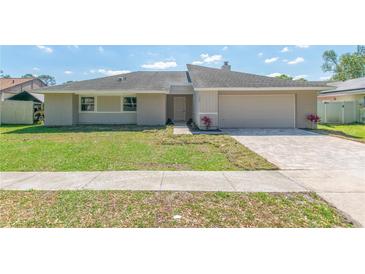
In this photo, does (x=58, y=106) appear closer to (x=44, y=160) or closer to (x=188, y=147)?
(x=44, y=160)

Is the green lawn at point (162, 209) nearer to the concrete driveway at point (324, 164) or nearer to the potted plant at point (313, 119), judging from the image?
the concrete driveway at point (324, 164)

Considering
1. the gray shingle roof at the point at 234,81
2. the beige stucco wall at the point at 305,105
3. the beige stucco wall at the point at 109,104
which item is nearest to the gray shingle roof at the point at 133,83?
the beige stucco wall at the point at 109,104

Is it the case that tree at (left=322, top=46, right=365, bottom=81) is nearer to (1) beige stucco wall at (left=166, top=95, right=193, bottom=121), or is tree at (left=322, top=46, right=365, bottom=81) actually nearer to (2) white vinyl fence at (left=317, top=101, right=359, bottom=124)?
(2) white vinyl fence at (left=317, top=101, right=359, bottom=124)

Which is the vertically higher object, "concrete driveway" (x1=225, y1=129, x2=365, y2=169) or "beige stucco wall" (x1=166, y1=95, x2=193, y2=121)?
"beige stucco wall" (x1=166, y1=95, x2=193, y2=121)

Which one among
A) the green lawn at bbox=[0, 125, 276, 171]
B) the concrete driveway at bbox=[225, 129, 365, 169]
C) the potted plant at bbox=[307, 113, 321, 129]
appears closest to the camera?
the green lawn at bbox=[0, 125, 276, 171]

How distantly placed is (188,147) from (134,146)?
2170mm

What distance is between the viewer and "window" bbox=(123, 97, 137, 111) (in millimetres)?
17188

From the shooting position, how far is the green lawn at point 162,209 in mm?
3316

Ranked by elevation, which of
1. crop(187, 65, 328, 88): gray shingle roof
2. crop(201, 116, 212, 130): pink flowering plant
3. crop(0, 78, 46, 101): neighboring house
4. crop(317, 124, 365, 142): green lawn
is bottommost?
crop(317, 124, 365, 142): green lawn

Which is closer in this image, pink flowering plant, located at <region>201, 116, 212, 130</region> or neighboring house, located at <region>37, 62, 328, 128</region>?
pink flowering plant, located at <region>201, 116, 212, 130</region>

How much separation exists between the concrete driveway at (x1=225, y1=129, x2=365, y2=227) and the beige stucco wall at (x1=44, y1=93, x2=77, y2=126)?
40.8ft

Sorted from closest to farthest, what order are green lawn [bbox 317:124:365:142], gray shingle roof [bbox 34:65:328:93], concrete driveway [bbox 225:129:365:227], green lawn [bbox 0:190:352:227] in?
green lawn [bbox 0:190:352:227] → concrete driveway [bbox 225:129:365:227] → green lawn [bbox 317:124:365:142] → gray shingle roof [bbox 34:65:328:93]

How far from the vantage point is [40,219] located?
3.41 m

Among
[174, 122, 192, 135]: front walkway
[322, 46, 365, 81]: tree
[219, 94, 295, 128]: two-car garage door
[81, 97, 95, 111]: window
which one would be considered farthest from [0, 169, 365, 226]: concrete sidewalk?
[322, 46, 365, 81]: tree
